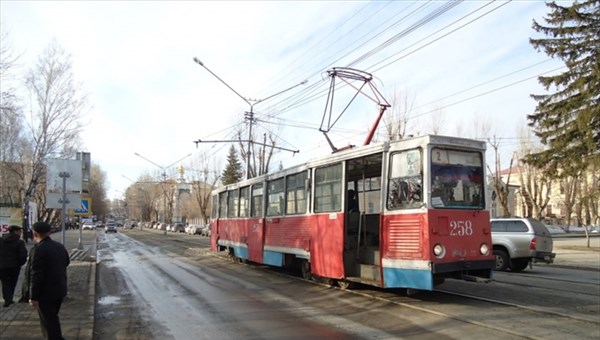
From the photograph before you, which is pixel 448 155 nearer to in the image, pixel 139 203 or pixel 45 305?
pixel 45 305

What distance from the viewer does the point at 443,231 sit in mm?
9398

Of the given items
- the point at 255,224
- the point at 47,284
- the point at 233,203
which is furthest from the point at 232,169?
the point at 47,284

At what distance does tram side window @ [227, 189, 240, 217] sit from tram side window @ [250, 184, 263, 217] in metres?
2.08

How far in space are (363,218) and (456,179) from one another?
2.99 m

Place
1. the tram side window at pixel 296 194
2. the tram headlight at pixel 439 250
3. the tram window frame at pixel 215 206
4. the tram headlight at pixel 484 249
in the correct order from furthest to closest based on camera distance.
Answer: the tram window frame at pixel 215 206 → the tram side window at pixel 296 194 → the tram headlight at pixel 484 249 → the tram headlight at pixel 439 250

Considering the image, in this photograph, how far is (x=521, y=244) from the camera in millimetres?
17156

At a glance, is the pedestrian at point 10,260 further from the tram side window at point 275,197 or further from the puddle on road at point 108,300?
the tram side window at point 275,197

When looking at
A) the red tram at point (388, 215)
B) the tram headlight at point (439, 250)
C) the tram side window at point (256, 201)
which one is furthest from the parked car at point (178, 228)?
the tram headlight at point (439, 250)

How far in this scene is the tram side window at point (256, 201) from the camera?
55.7 ft

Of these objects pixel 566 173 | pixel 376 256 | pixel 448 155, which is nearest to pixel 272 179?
pixel 376 256

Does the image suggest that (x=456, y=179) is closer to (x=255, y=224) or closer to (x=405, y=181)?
(x=405, y=181)

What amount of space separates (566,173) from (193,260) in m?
20.2

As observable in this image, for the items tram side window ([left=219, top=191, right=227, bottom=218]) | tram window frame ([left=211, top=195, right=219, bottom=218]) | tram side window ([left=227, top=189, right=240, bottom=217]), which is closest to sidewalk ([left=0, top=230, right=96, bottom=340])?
tram side window ([left=227, top=189, right=240, bottom=217])

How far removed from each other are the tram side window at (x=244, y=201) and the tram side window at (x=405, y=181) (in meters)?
8.88
